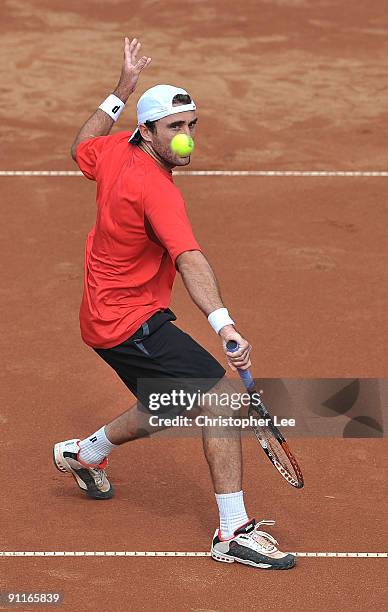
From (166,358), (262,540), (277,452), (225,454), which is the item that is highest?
(166,358)

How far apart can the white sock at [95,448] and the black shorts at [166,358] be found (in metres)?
0.61

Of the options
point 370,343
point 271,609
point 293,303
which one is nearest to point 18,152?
point 293,303

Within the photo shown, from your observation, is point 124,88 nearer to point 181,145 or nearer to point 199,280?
point 181,145

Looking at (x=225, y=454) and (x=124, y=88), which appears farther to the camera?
(x=124, y=88)

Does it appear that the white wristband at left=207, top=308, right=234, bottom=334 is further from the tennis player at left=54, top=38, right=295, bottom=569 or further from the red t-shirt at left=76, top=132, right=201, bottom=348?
the red t-shirt at left=76, top=132, right=201, bottom=348

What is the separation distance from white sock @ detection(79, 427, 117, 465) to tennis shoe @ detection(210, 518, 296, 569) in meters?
0.95

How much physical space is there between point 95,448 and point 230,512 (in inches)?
40.2

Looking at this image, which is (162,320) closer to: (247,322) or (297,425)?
(297,425)

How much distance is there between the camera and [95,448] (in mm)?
8523

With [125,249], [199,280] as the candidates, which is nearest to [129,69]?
[125,249]

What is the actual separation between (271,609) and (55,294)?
14.7ft

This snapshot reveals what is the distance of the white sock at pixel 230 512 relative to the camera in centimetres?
787

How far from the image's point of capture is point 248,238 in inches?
488

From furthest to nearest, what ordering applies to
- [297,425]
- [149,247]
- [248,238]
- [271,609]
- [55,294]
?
[248,238] < [55,294] < [297,425] < [149,247] < [271,609]
